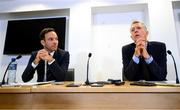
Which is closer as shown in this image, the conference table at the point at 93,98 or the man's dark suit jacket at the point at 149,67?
the conference table at the point at 93,98

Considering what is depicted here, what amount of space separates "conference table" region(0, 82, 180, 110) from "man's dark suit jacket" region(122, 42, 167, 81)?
643 mm

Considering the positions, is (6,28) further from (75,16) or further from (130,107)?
(130,107)

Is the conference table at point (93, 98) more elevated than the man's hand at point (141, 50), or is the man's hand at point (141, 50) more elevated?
the man's hand at point (141, 50)

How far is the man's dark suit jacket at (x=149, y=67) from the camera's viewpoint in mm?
1628

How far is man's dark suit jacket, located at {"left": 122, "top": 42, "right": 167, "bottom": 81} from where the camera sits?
64.1 inches

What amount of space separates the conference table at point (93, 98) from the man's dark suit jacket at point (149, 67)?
0.64 m

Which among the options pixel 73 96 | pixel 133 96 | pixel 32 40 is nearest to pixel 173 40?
pixel 133 96

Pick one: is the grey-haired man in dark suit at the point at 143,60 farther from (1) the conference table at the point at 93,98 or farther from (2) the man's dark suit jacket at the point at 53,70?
(2) the man's dark suit jacket at the point at 53,70

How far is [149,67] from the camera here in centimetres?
162

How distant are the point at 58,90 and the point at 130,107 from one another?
453 millimetres

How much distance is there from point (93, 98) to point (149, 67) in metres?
0.84

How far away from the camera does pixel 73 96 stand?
1.04 m

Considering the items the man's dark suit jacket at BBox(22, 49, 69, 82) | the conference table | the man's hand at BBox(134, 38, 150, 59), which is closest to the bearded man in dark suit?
the man's dark suit jacket at BBox(22, 49, 69, 82)

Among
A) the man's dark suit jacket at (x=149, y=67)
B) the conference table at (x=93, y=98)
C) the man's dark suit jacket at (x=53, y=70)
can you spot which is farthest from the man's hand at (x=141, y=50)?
the man's dark suit jacket at (x=53, y=70)
